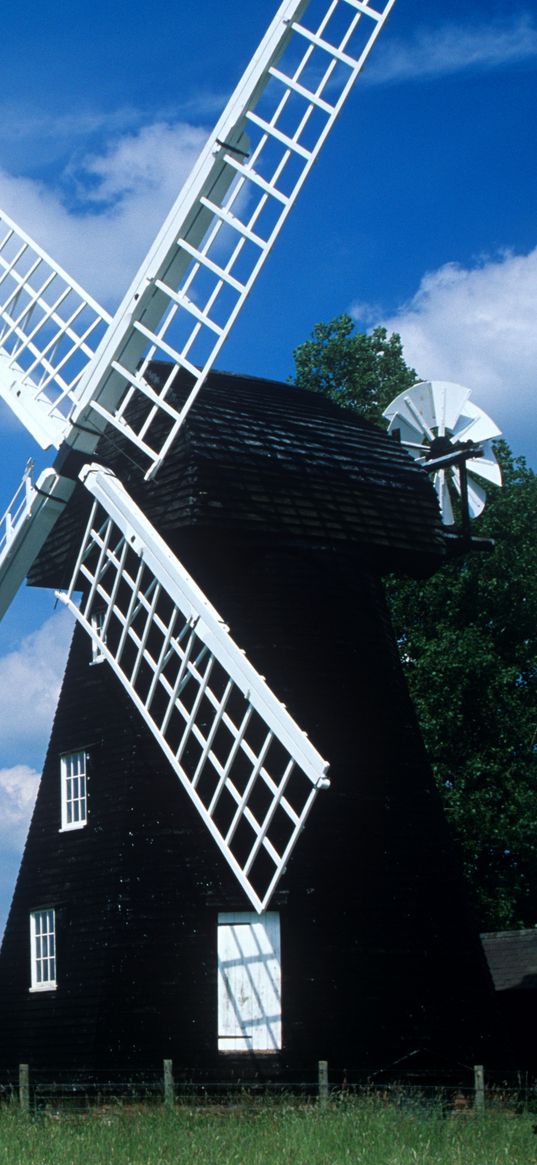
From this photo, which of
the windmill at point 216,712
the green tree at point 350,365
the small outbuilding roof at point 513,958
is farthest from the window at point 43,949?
the green tree at point 350,365

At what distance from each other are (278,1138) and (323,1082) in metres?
3.32

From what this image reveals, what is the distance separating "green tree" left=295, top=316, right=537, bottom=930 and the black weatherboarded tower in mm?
12749

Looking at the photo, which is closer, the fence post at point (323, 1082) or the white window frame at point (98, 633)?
the fence post at point (323, 1082)

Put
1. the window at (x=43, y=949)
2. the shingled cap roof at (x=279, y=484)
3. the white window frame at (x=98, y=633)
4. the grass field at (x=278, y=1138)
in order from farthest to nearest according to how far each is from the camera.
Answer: the window at (x=43, y=949), the white window frame at (x=98, y=633), the shingled cap roof at (x=279, y=484), the grass field at (x=278, y=1138)

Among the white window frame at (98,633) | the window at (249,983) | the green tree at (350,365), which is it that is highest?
the green tree at (350,365)

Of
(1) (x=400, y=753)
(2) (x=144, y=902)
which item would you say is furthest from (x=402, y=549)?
(2) (x=144, y=902)

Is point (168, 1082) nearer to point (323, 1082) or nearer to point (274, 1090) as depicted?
point (274, 1090)

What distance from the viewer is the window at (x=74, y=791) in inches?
784

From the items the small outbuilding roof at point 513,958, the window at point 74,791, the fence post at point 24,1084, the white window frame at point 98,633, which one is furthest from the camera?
the small outbuilding roof at point 513,958

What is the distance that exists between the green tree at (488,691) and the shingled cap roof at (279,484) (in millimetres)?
12186

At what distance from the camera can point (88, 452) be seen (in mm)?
19500

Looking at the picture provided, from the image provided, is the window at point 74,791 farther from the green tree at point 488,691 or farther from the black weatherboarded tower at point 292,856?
the green tree at point 488,691

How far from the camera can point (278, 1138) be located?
13719 mm

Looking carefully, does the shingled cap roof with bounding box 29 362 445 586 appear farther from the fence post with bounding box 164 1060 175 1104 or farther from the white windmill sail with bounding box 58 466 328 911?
the fence post with bounding box 164 1060 175 1104
